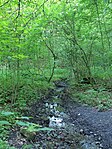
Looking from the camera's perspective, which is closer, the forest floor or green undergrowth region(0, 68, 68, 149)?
the forest floor

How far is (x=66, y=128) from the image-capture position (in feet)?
27.2

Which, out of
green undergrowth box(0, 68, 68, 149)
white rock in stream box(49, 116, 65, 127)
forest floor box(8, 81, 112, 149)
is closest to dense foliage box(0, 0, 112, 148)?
green undergrowth box(0, 68, 68, 149)

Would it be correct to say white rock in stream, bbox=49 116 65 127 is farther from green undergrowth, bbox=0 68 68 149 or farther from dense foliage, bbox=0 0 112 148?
dense foliage, bbox=0 0 112 148

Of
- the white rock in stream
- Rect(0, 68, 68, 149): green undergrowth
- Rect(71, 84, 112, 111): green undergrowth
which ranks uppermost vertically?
Rect(0, 68, 68, 149): green undergrowth

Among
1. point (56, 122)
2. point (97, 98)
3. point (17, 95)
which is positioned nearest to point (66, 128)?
point (56, 122)

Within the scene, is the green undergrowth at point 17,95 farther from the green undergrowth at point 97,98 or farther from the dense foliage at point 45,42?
the green undergrowth at point 97,98

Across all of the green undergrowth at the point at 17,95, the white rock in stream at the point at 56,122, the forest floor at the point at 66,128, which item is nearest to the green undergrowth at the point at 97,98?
the forest floor at the point at 66,128

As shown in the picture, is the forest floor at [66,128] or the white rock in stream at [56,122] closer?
the forest floor at [66,128]

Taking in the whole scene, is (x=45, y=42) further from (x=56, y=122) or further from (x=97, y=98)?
(x=56, y=122)

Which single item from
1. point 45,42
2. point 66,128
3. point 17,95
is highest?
point 45,42

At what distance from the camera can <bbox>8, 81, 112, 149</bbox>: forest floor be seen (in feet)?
22.0

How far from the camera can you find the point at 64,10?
12766mm

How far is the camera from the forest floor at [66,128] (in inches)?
265

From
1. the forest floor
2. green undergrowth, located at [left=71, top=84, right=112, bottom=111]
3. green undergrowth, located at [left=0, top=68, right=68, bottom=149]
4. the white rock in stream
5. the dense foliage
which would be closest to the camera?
the forest floor
